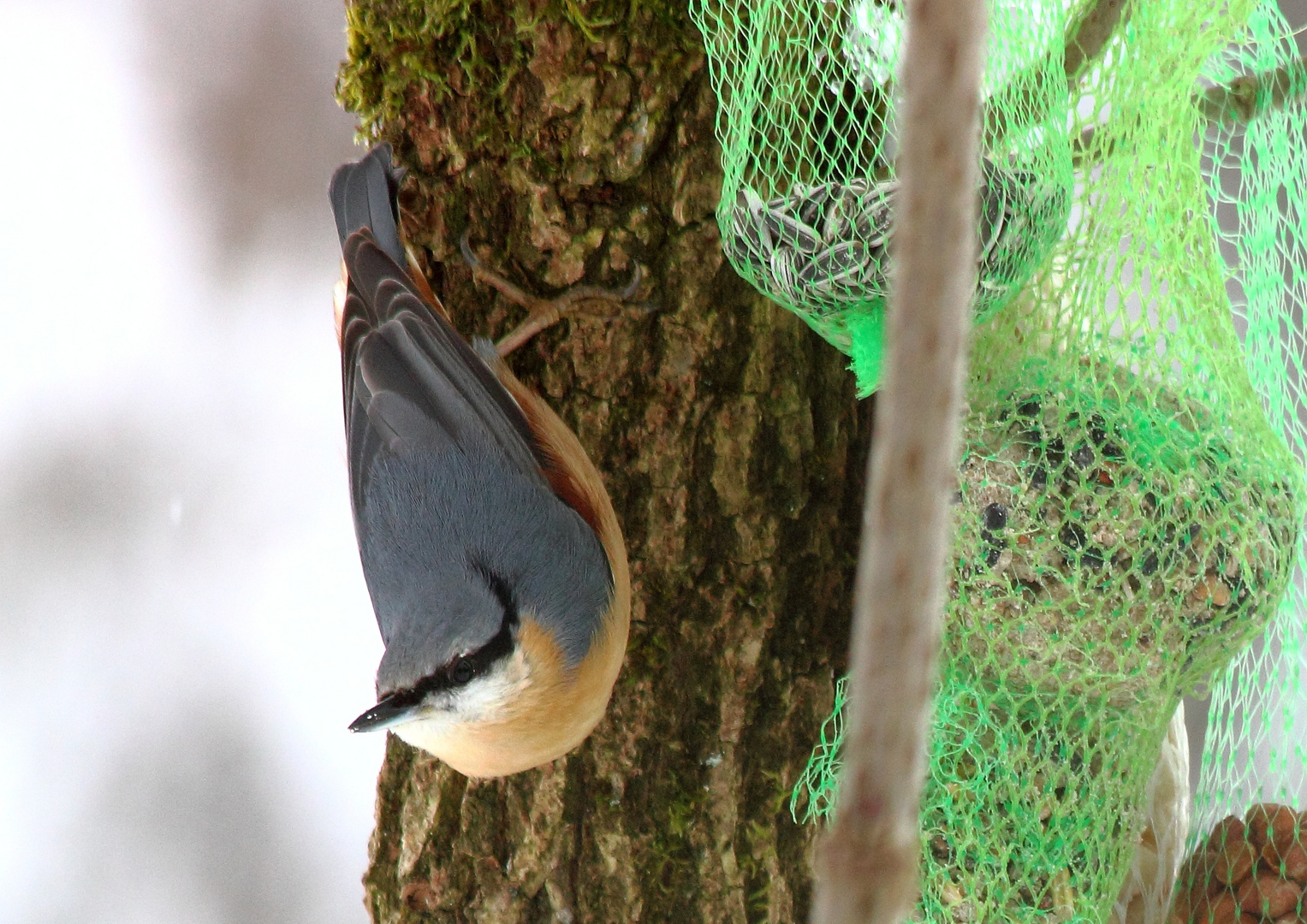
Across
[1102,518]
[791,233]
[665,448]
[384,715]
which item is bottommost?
[384,715]

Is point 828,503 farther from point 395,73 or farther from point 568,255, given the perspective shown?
point 395,73

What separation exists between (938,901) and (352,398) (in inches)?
44.6

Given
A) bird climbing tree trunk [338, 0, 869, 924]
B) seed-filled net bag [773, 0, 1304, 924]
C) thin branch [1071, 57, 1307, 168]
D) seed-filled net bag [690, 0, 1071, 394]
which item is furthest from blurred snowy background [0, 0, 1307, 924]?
thin branch [1071, 57, 1307, 168]

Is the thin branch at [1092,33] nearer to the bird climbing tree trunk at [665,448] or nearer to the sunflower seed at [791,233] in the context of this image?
the sunflower seed at [791,233]

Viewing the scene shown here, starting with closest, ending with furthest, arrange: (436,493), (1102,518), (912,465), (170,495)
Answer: (912,465) < (1102,518) < (436,493) < (170,495)

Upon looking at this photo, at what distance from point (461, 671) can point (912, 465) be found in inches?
48.2

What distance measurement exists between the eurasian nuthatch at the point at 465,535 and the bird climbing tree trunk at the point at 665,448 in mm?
98

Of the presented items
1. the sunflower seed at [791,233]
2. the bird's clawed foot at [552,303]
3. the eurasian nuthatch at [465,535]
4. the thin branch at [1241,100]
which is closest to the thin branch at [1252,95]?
the thin branch at [1241,100]

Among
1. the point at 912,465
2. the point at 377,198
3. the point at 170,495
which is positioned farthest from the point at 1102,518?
the point at 170,495

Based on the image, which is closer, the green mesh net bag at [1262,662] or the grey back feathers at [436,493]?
the green mesh net bag at [1262,662]

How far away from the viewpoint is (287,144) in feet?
11.2

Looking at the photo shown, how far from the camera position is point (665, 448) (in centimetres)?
173

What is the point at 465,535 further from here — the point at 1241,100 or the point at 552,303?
the point at 1241,100

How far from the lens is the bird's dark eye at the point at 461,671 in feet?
5.21
